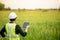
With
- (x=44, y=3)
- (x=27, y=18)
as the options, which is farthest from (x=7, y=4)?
(x=44, y=3)

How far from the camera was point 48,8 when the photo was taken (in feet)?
12.0

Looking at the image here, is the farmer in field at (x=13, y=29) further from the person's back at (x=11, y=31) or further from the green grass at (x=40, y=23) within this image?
the green grass at (x=40, y=23)

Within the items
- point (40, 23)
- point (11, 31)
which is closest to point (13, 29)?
point (11, 31)

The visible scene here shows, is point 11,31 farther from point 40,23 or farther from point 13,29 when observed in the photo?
point 40,23

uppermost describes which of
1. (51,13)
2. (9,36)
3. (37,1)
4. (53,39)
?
(37,1)

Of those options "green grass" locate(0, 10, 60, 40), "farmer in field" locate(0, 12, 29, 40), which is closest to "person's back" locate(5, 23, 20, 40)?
"farmer in field" locate(0, 12, 29, 40)

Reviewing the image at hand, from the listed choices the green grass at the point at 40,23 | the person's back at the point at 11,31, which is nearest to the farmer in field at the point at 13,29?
the person's back at the point at 11,31

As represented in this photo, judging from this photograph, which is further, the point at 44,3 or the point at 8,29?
the point at 44,3

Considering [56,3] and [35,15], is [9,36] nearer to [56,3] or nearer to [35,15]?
[35,15]

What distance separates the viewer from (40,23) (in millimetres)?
3664

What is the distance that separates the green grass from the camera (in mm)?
3605

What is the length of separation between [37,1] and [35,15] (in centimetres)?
27

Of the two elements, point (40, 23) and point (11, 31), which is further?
point (40, 23)

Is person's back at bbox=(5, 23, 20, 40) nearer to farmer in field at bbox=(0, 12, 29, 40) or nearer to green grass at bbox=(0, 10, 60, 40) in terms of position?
farmer in field at bbox=(0, 12, 29, 40)
